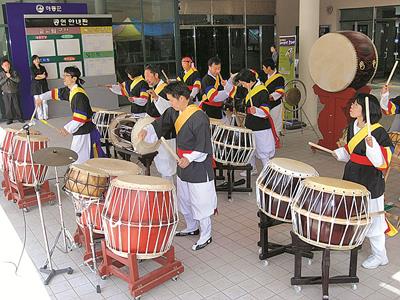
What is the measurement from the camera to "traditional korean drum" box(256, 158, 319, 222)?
3.19 m

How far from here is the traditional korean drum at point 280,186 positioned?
3189 mm

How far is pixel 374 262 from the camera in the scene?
343cm

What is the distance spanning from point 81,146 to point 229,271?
2258 millimetres

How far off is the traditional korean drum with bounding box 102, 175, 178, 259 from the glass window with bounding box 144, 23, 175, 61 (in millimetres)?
9263

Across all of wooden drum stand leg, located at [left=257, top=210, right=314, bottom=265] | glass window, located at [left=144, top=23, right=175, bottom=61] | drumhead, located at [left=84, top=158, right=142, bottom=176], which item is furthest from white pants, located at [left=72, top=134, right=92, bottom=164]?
glass window, located at [left=144, top=23, right=175, bottom=61]

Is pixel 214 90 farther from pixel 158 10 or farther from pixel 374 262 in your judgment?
pixel 158 10

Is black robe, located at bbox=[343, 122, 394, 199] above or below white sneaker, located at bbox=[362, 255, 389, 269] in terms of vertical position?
above

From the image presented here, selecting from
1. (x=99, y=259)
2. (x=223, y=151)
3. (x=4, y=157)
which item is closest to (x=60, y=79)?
(x=4, y=157)

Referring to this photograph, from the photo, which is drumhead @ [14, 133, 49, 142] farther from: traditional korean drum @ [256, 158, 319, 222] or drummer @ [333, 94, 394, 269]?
drummer @ [333, 94, 394, 269]

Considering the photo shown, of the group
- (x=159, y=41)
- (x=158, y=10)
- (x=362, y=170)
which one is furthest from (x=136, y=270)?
(x=158, y=10)

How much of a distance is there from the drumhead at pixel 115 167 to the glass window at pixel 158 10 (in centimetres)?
A: 865

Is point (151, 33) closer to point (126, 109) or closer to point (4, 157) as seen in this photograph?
point (126, 109)

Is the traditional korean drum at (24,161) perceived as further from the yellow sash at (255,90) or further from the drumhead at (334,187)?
the drumhead at (334,187)

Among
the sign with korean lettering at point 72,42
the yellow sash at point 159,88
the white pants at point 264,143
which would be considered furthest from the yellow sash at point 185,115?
the sign with korean lettering at point 72,42
